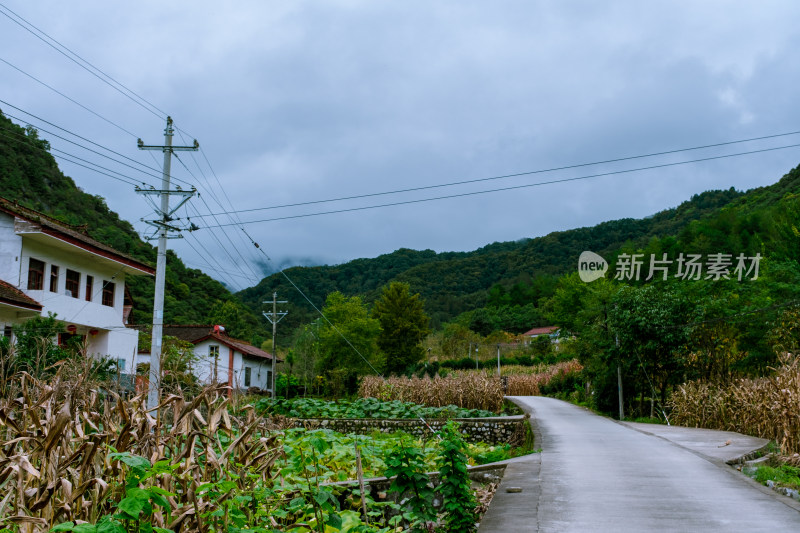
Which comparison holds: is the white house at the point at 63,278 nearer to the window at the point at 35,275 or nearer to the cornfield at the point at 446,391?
the window at the point at 35,275

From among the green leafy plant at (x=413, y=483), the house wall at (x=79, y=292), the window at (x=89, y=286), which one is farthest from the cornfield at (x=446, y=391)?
the green leafy plant at (x=413, y=483)

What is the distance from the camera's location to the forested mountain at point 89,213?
4056cm

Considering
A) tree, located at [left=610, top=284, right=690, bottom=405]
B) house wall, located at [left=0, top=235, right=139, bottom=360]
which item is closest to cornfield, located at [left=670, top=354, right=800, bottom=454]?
tree, located at [left=610, top=284, right=690, bottom=405]

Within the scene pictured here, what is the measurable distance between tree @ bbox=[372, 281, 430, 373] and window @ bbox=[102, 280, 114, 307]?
3272 centimetres

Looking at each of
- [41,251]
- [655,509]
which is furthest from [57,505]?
[41,251]

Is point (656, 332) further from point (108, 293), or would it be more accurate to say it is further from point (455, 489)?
point (108, 293)

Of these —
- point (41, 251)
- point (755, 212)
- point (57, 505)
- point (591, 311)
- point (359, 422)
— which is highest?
point (755, 212)

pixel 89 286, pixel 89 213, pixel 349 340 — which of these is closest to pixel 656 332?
pixel 89 286

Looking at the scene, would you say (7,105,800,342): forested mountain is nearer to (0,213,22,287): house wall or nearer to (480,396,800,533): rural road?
(0,213,22,287): house wall

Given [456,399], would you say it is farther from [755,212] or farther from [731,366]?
[755,212]

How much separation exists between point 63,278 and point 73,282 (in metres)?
0.90

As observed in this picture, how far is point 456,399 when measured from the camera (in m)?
22.6

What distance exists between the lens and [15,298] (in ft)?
68.3

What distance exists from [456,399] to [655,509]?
53.6 feet
